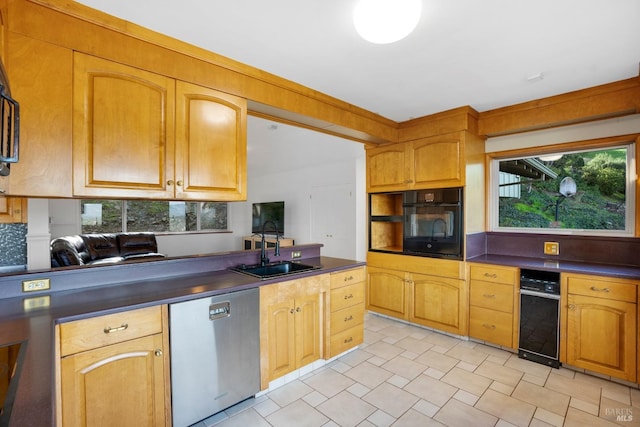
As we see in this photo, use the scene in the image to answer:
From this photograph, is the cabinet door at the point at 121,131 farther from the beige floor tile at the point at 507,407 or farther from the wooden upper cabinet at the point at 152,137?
the beige floor tile at the point at 507,407

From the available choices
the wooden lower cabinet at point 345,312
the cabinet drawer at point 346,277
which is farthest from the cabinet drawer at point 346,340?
the cabinet drawer at point 346,277

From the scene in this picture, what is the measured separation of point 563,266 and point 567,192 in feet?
2.68

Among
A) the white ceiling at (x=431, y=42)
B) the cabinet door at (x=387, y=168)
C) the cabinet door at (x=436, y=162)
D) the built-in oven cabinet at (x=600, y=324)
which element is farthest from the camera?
the cabinet door at (x=387, y=168)

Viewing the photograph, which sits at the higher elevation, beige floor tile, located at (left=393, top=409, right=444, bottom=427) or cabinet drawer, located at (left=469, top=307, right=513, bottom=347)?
cabinet drawer, located at (left=469, top=307, right=513, bottom=347)

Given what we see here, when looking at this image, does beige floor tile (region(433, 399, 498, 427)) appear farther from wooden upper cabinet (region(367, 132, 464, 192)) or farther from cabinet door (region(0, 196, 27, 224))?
cabinet door (region(0, 196, 27, 224))

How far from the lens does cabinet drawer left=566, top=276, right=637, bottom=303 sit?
220cm

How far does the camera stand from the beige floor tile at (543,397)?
2000 millimetres

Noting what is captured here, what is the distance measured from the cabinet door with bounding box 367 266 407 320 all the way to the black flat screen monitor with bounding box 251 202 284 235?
3172mm

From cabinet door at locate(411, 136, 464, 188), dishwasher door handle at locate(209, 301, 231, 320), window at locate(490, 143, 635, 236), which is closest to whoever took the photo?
dishwasher door handle at locate(209, 301, 231, 320)

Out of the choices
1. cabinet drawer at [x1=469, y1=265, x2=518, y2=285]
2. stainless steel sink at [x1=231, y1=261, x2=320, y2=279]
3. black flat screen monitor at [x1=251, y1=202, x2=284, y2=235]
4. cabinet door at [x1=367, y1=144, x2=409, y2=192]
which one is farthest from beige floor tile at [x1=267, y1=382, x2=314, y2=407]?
black flat screen monitor at [x1=251, y1=202, x2=284, y2=235]

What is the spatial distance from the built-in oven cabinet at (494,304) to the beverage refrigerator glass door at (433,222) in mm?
285

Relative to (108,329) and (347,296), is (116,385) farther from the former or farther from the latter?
(347,296)

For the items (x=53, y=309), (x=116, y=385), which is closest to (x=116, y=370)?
(x=116, y=385)

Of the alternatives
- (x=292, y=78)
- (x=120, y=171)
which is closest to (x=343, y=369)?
(x=120, y=171)
